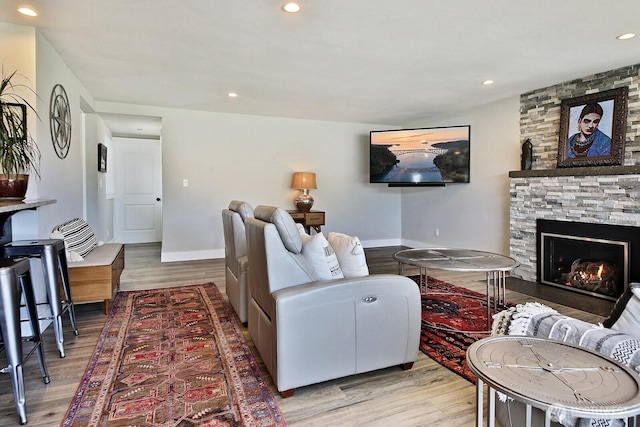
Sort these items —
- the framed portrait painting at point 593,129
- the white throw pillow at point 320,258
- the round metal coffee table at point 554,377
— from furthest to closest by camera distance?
the framed portrait painting at point 593,129 → the white throw pillow at point 320,258 → the round metal coffee table at point 554,377

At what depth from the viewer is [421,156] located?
5.62 metres

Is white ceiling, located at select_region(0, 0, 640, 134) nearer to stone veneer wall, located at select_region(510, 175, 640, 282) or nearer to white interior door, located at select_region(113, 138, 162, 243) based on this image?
stone veneer wall, located at select_region(510, 175, 640, 282)

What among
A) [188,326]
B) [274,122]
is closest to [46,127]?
[188,326]

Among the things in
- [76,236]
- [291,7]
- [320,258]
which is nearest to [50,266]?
[76,236]

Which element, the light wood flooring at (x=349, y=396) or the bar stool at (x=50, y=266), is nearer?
the light wood flooring at (x=349, y=396)

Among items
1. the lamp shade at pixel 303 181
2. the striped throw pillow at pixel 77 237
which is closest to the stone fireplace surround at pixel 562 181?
the lamp shade at pixel 303 181

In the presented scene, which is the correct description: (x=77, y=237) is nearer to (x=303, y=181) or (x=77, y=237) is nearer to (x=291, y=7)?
(x=291, y=7)

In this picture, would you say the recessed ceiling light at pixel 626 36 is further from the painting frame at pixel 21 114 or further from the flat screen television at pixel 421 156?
the painting frame at pixel 21 114

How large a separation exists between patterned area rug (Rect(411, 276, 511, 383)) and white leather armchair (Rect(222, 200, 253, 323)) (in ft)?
4.51

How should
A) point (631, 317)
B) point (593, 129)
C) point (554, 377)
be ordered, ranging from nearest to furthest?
point (554, 377) < point (631, 317) < point (593, 129)

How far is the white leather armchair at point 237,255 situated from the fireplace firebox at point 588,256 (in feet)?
11.0

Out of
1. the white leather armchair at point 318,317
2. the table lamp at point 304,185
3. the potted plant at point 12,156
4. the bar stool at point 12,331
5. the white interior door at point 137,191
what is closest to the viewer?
the bar stool at point 12,331

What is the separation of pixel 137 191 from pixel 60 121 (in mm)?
4203

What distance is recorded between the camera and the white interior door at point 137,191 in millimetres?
7285
